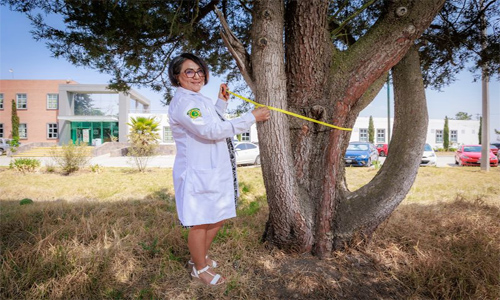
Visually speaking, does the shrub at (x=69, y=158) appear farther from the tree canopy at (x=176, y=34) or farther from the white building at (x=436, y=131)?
the white building at (x=436, y=131)

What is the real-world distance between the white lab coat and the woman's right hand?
0.07m

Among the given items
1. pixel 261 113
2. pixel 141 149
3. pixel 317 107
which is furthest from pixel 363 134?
pixel 261 113

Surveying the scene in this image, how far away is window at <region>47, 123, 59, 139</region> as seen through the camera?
2655 centimetres

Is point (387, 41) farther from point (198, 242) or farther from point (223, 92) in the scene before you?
point (198, 242)

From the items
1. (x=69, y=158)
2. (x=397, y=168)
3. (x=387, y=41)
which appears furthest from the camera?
(x=69, y=158)

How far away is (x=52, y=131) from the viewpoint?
2659 centimetres

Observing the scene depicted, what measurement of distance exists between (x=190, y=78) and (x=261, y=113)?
2.01 feet

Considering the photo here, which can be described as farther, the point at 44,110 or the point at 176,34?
the point at 44,110

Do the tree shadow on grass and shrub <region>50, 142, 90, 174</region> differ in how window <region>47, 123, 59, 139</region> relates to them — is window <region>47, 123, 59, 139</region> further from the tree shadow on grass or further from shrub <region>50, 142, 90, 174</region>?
the tree shadow on grass

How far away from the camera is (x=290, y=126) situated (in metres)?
2.41

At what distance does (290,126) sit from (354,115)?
636 millimetres

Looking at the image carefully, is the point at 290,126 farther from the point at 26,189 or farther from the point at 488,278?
the point at 26,189

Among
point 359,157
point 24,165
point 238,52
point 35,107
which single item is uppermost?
point 35,107

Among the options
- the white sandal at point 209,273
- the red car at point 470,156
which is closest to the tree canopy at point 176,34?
the white sandal at point 209,273
